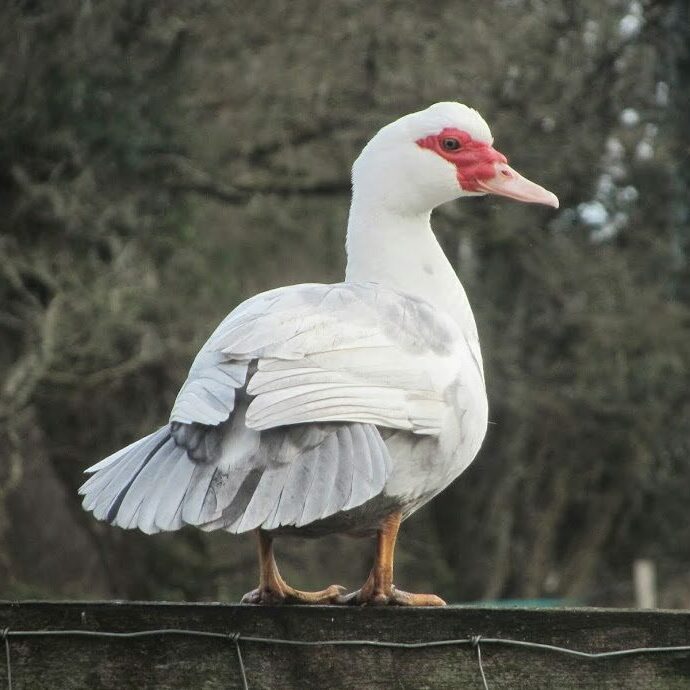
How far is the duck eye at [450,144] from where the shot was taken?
15.4 ft

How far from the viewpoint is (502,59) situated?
1226 centimetres

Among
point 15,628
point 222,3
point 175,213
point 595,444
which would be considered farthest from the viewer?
point 595,444

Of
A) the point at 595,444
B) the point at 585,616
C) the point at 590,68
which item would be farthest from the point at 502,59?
the point at 585,616

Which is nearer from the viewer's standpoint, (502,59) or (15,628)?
(15,628)

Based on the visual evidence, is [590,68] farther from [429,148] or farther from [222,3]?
[429,148]

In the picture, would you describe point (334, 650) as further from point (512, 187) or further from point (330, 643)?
point (512, 187)

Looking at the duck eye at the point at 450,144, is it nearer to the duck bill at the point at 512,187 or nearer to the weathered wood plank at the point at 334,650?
Result: the duck bill at the point at 512,187

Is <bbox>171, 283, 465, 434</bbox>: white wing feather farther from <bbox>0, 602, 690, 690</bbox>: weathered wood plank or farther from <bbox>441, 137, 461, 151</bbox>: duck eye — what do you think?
<bbox>441, 137, 461, 151</bbox>: duck eye

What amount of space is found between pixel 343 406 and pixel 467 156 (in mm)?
1511

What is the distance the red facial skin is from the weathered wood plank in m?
1.99

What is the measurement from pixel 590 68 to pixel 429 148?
828 cm

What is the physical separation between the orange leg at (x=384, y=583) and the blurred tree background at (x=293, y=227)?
664cm

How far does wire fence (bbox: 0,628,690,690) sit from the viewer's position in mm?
2990

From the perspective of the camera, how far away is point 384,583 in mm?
3795
